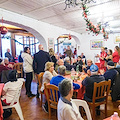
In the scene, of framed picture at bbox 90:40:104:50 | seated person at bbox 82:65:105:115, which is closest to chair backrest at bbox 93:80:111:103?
seated person at bbox 82:65:105:115

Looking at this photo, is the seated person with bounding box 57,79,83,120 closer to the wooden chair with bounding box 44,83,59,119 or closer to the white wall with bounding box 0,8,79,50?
the wooden chair with bounding box 44,83,59,119

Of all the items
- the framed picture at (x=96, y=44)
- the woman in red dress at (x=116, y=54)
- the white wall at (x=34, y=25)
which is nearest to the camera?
the white wall at (x=34, y=25)

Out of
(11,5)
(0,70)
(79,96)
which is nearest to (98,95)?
(79,96)

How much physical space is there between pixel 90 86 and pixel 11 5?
293cm

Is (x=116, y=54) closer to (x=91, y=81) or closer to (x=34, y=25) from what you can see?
(x=91, y=81)

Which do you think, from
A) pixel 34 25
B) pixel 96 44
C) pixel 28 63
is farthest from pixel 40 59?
pixel 96 44

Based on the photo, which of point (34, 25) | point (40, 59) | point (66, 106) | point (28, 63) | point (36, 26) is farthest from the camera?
point (36, 26)

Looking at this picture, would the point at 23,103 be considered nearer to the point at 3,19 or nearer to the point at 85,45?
the point at 3,19

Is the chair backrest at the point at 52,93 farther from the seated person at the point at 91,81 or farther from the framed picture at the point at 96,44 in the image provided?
the framed picture at the point at 96,44

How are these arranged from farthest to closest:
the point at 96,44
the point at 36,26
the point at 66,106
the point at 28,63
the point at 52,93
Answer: the point at 96,44
the point at 36,26
the point at 28,63
the point at 52,93
the point at 66,106

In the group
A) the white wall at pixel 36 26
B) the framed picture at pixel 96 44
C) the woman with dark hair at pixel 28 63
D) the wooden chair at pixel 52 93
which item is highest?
the white wall at pixel 36 26

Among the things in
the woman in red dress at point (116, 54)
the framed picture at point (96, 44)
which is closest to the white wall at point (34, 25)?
the woman in red dress at point (116, 54)

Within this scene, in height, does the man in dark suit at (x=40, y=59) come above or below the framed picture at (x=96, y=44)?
below

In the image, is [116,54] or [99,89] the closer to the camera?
[99,89]
